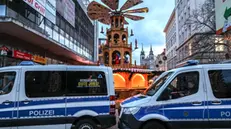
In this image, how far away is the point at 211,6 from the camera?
25391 mm

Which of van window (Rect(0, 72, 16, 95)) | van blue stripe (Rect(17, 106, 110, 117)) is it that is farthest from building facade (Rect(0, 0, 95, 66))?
van blue stripe (Rect(17, 106, 110, 117))

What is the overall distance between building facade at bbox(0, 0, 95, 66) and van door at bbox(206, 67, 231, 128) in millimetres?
14074

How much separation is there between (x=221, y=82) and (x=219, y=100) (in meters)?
0.53

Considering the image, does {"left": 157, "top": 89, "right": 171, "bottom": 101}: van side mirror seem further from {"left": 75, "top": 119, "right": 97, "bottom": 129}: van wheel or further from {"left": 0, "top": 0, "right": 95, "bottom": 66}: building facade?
{"left": 0, "top": 0, "right": 95, "bottom": 66}: building facade

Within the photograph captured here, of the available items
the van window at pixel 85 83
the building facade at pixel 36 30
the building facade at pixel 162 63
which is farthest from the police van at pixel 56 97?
the building facade at pixel 162 63

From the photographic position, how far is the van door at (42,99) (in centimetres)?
764

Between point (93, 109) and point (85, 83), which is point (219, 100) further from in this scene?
point (85, 83)

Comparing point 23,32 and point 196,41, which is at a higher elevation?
point 23,32

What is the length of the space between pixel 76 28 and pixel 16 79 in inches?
1479

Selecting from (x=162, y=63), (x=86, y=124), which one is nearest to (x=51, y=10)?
(x=86, y=124)

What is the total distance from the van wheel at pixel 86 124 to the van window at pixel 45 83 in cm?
106

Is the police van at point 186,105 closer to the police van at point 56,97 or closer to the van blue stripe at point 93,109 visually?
Answer: the van blue stripe at point 93,109

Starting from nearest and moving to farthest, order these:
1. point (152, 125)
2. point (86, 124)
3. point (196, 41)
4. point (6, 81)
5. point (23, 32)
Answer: point (152, 125)
point (6, 81)
point (86, 124)
point (23, 32)
point (196, 41)

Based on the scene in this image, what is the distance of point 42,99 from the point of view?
774 centimetres
